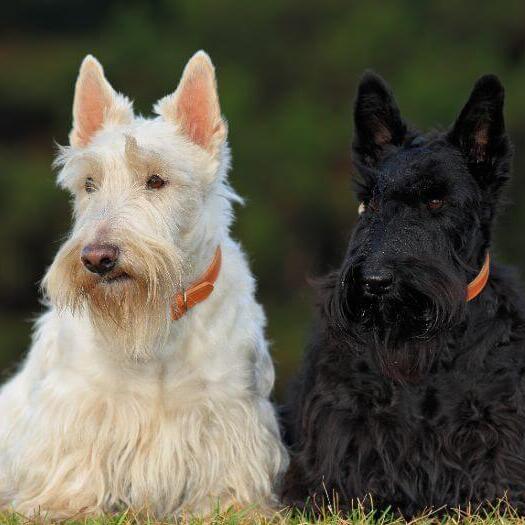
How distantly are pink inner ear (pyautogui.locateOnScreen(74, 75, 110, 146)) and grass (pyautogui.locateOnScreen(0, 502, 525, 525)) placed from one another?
5.45 ft

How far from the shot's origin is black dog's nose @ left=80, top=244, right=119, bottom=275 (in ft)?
14.9

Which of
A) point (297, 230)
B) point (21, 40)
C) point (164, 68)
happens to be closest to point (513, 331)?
point (297, 230)

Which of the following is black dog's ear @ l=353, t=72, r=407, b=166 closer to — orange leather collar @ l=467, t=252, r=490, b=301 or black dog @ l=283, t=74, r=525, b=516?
black dog @ l=283, t=74, r=525, b=516

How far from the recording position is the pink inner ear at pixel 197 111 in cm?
512

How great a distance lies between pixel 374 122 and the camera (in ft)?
16.4

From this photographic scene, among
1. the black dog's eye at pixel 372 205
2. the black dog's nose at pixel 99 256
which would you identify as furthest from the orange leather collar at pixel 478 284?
the black dog's nose at pixel 99 256

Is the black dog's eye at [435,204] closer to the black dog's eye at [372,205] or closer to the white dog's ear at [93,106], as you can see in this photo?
the black dog's eye at [372,205]

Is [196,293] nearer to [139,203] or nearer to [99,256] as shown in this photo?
[139,203]

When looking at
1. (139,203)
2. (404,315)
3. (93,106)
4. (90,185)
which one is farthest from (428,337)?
(93,106)

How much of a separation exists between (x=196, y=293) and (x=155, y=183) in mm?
514

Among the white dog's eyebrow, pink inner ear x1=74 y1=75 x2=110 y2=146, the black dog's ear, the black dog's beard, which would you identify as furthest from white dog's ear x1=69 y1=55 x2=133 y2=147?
the black dog's beard

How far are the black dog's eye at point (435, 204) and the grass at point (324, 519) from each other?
123 centimetres

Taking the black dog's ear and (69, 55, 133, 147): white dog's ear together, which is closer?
the black dog's ear

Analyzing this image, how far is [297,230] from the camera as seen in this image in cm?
1498
